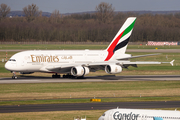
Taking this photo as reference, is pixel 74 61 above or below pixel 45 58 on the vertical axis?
below

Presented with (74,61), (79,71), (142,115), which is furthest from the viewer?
(74,61)

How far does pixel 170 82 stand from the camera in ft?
185

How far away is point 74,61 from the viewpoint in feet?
207

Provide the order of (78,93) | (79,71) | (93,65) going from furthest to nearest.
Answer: (93,65)
(79,71)
(78,93)

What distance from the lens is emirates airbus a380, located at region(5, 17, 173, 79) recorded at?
58.8 metres

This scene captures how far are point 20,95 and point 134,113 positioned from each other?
23.6 meters

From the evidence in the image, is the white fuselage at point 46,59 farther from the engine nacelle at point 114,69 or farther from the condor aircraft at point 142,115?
the condor aircraft at point 142,115

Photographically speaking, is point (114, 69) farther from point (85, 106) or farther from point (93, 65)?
point (85, 106)

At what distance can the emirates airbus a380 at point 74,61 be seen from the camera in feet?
193

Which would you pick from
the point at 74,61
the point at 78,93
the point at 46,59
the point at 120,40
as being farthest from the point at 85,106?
the point at 120,40

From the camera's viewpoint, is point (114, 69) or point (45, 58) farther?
point (45, 58)

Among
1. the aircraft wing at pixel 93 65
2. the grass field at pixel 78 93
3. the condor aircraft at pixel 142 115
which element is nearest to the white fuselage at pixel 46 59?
the aircraft wing at pixel 93 65

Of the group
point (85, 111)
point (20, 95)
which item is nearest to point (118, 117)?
point (85, 111)

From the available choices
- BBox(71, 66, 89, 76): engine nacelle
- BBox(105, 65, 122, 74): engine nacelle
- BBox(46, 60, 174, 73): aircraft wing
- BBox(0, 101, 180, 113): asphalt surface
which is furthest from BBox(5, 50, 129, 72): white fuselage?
BBox(0, 101, 180, 113): asphalt surface
